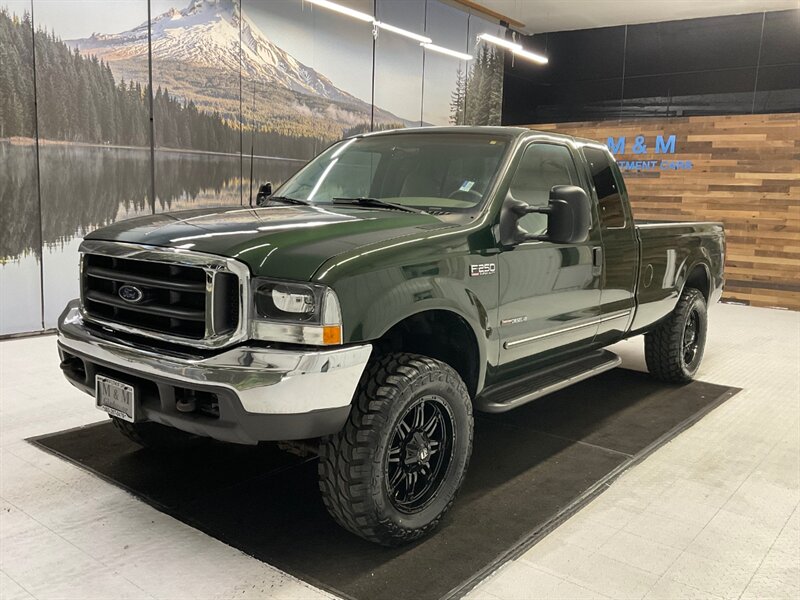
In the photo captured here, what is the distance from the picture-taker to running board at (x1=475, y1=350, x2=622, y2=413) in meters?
3.01

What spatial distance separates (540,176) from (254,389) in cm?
199

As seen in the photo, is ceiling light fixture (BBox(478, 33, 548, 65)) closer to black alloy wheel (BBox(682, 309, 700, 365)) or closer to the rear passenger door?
black alloy wheel (BBox(682, 309, 700, 365))

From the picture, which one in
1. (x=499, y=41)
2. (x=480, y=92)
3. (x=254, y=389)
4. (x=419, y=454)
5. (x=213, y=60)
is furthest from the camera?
(x=480, y=92)

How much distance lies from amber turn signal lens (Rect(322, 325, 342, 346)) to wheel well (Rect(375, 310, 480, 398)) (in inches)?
22.3

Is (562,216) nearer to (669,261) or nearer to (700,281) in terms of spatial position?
(669,261)

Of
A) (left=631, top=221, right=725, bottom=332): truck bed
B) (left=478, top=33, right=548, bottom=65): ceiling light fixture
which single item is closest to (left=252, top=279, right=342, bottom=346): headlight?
(left=631, top=221, right=725, bottom=332): truck bed

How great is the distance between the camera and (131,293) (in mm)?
2518

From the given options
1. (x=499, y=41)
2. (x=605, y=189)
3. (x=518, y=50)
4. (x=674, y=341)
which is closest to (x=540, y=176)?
(x=605, y=189)

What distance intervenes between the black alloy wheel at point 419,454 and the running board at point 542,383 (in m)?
0.33

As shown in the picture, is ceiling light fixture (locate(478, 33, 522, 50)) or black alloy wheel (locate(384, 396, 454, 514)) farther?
ceiling light fixture (locate(478, 33, 522, 50))

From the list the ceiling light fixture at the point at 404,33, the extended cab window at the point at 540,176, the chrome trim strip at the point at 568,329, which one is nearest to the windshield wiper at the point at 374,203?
the extended cab window at the point at 540,176

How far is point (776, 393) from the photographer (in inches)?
198

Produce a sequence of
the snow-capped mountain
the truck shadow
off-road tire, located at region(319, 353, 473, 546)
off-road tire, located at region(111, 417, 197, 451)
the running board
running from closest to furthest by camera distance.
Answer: off-road tire, located at region(319, 353, 473, 546) < the truck shadow < the running board < off-road tire, located at region(111, 417, 197, 451) < the snow-capped mountain

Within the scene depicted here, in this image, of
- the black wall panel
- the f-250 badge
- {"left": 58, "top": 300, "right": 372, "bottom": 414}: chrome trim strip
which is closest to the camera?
{"left": 58, "top": 300, "right": 372, "bottom": 414}: chrome trim strip
